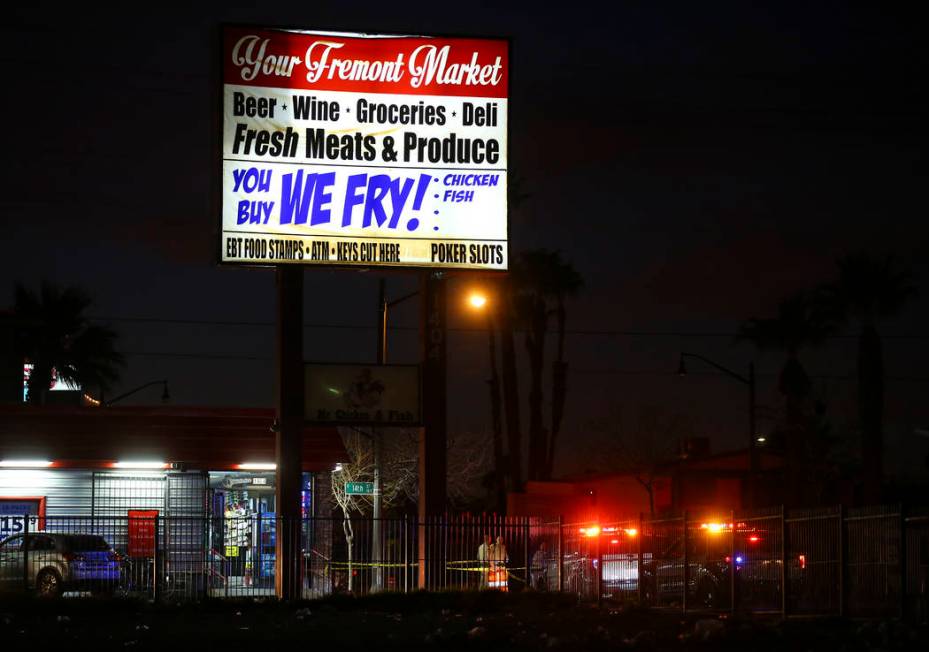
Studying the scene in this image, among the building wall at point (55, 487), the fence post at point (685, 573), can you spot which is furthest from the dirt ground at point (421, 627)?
the building wall at point (55, 487)

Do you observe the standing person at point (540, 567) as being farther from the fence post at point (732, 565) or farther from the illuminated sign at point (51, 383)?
the illuminated sign at point (51, 383)

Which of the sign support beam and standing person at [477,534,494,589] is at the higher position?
the sign support beam

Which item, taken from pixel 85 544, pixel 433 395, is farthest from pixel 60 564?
pixel 433 395

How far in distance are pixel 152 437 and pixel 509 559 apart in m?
9.75

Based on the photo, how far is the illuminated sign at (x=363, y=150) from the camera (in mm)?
30359

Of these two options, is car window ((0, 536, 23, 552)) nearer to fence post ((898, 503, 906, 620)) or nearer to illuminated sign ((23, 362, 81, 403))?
fence post ((898, 503, 906, 620))

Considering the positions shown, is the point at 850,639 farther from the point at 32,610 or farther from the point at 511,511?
the point at 511,511

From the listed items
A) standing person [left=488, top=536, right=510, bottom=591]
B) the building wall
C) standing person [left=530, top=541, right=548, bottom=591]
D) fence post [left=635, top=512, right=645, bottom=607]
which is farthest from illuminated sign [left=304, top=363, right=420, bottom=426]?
the building wall

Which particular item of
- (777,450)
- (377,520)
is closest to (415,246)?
(377,520)

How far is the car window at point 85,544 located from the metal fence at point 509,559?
0.12 feet

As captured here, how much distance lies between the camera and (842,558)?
72.3ft

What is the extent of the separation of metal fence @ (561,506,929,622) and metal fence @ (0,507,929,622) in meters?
0.03

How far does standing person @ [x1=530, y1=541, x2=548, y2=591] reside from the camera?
1263 inches

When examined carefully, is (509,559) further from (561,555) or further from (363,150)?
(363,150)
